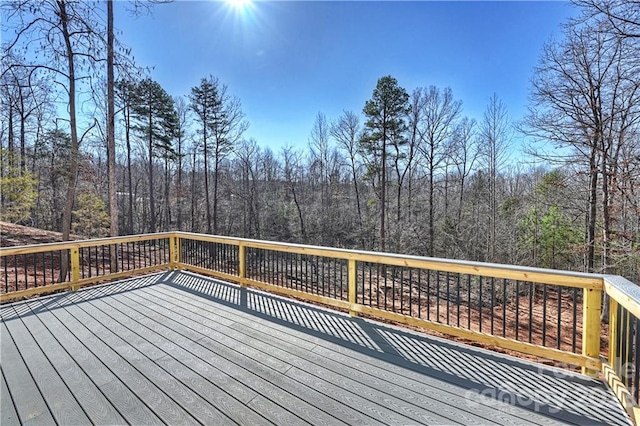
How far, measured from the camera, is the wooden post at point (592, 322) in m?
2.08

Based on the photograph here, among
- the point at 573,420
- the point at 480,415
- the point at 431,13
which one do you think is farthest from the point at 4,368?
the point at 431,13

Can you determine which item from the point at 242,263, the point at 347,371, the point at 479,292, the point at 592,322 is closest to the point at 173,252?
the point at 242,263

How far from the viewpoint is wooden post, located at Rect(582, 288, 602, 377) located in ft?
6.84

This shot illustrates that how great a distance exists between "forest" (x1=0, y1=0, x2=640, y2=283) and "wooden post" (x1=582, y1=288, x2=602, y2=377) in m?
5.56

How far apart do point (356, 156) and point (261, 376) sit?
16.4 m

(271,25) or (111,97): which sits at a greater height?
(271,25)

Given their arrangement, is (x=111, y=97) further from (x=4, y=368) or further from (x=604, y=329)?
(x=604, y=329)

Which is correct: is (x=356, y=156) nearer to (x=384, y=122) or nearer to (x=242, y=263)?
(x=384, y=122)

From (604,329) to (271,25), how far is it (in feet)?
36.7

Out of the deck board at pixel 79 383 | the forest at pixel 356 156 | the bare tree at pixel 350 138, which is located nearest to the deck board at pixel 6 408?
the deck board at pixel 79 383

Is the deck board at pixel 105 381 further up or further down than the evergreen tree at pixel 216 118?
further down

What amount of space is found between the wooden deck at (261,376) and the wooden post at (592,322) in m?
0.22

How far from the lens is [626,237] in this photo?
6.34m

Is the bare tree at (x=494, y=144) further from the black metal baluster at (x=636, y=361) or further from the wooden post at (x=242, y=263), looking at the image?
the black metal baluster at (x=636, y=361)
